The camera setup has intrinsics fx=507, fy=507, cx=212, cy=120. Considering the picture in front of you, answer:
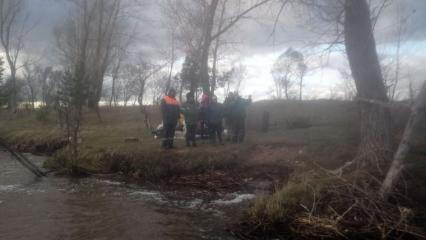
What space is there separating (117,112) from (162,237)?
34.3 m

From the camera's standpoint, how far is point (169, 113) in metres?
17.0

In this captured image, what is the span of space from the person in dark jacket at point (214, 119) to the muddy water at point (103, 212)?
4.33 meters

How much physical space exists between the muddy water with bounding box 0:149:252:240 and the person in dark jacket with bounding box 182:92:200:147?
336cm

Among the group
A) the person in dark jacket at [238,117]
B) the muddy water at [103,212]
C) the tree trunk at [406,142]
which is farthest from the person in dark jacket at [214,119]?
the tree trunk at [406,142]

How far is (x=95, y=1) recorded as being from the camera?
39750 mm

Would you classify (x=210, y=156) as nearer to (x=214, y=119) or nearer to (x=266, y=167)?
(x=266, y=167)

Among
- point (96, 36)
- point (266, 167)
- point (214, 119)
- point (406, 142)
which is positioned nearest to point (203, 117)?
point (214, 119)

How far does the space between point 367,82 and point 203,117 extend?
22.5 ft

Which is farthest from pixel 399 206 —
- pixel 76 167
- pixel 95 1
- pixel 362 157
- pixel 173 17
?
pixel 95 1

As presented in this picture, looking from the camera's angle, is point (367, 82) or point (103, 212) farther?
point (367, 82)

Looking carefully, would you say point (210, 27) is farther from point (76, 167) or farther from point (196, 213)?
point (196, 213)

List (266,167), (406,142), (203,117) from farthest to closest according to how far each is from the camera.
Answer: (203,117), (266,167), (406,142)

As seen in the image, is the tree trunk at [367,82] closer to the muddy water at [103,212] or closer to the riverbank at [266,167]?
the riverbank at [266,167]

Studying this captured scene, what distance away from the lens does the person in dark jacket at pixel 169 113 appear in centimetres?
1692
